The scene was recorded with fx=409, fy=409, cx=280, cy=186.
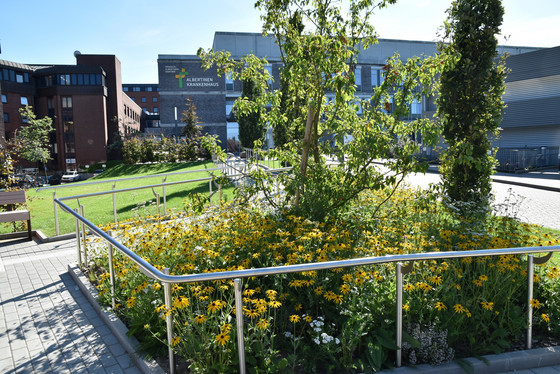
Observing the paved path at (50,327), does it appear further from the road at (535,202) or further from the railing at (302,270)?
the road at (535,202)

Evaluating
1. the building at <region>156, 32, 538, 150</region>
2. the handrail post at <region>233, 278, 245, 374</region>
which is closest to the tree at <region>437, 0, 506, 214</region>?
the handrail post at <region>233, 278, 245, 374</region>

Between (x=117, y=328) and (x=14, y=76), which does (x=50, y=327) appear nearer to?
(x=117, y=328)

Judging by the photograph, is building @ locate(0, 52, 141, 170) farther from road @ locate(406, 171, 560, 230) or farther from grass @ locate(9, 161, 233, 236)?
road @ locate(406, 171, 560, 230)

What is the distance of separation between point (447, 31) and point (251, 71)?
4503mm

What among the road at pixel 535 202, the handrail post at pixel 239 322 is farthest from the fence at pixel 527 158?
the handrail post at pixel 239 322

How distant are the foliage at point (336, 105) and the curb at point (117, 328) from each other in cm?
276

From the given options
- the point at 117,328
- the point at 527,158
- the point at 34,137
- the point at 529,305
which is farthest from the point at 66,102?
the point at 529,305

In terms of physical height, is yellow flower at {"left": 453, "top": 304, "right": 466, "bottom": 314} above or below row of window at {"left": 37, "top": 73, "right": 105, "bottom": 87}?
below

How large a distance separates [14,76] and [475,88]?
195ft

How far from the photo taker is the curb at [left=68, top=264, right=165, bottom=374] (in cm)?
345

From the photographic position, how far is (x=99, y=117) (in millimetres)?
53531

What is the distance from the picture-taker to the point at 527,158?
26328 mm

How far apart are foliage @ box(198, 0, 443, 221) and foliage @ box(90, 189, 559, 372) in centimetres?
100

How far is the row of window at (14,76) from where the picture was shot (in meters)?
51.2
